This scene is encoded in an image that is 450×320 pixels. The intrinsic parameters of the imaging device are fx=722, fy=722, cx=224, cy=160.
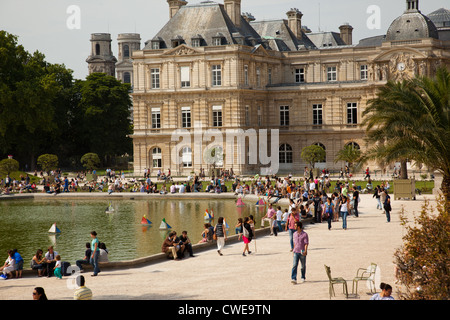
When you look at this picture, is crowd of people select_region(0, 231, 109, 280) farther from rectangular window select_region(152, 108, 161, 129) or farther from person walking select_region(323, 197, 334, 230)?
rectangular window select_region(152, 108, 161, 129)

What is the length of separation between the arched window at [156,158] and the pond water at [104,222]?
20738mm

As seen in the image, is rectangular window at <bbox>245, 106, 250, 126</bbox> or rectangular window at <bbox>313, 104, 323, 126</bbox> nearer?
rectangular window at <bbox>245, 106, 250, 126</bbox>

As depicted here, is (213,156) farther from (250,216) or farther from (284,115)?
(250,216)

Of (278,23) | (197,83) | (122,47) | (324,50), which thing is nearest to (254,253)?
(197,83)

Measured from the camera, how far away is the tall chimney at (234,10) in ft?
237

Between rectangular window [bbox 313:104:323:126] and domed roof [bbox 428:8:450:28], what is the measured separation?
18330 millimetres

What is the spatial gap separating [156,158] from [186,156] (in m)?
3.26

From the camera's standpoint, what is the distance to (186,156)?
70250mm

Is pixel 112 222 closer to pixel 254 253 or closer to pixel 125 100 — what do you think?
pixel 254 253

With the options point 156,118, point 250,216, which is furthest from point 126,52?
point 250,216

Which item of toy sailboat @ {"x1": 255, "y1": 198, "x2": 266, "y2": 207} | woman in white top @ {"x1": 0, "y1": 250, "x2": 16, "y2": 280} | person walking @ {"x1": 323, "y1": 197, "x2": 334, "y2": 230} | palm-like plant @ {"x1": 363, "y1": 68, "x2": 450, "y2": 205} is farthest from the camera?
toy sailboat @ {"x1": 255, "y1": 198, "x2": 266, "y2": 207}

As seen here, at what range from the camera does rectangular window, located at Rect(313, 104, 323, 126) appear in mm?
71438

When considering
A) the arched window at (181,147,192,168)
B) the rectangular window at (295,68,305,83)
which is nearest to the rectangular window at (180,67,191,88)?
the arched window at (181,147,192,168)
